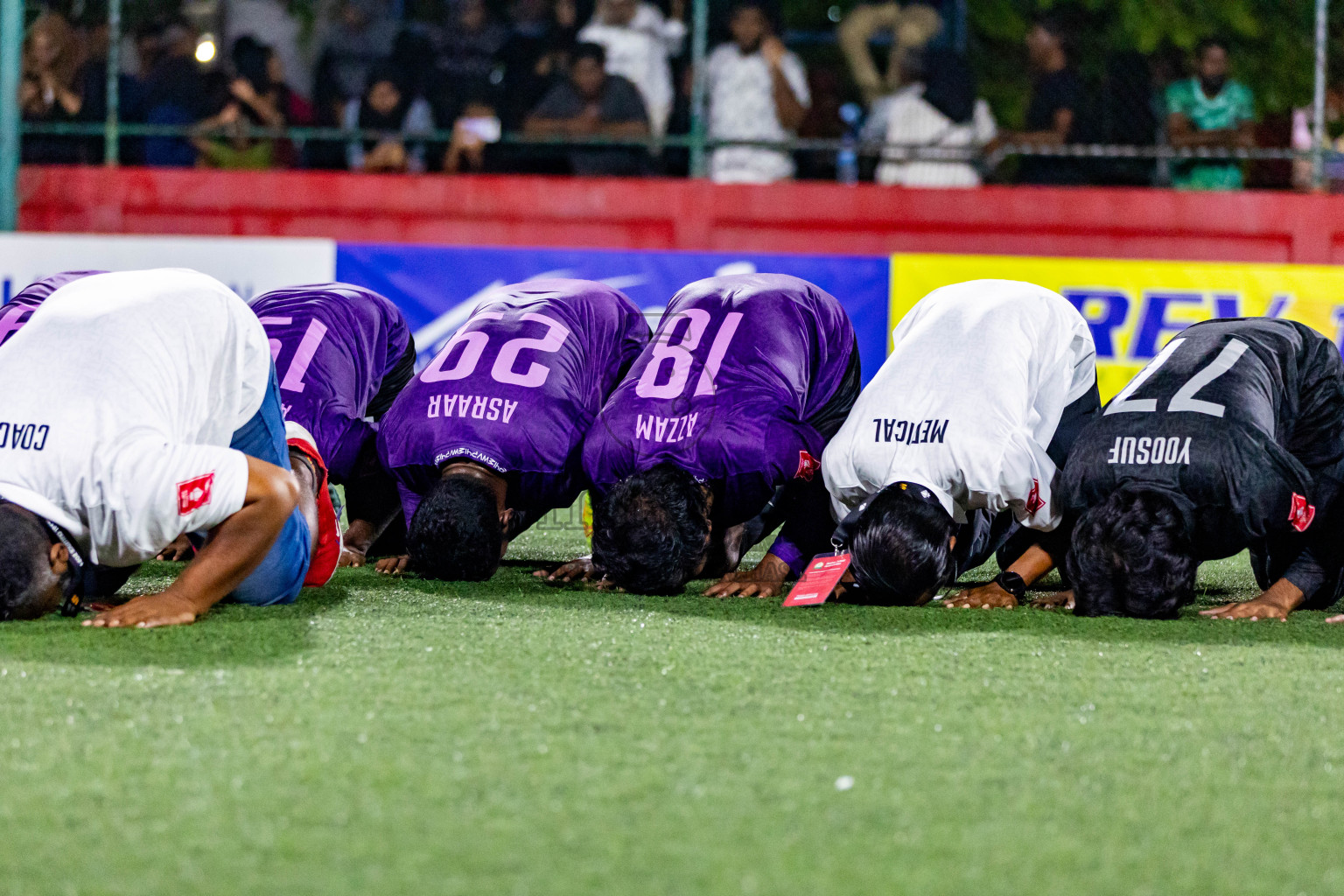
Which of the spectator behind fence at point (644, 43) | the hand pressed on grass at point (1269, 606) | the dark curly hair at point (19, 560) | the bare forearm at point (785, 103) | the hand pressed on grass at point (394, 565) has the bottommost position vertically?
the hand pressed on grass at point (394, 565)

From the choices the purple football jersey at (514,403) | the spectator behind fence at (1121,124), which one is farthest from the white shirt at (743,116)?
the purple football jersey at (514,403)

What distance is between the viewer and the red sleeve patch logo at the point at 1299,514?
4305mm

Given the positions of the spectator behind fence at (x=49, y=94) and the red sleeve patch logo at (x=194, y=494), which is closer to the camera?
the red sleeve patch logo at (x=194, y=494)

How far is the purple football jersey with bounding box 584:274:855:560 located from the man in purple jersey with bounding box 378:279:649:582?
0.54 feet

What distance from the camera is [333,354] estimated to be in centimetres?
559

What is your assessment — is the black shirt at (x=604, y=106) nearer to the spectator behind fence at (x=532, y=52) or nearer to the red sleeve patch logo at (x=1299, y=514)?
the spectator behind fence at (x=532, y=52)

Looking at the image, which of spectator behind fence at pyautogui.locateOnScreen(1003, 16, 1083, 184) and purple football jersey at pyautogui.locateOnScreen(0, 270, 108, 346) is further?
spectator behind fence at pyautogui.locateOnScreen(1003, 16, 1083, 184)

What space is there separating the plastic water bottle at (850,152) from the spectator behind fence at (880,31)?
0.35 feet

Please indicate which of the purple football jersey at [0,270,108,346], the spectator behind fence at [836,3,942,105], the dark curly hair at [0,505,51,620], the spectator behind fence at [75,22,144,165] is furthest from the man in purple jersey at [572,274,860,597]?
the spectator behind fence at [75,22,144,165]

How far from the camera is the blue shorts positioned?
4348 millimetres

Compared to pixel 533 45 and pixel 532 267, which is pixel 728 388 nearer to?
pixel 532 267

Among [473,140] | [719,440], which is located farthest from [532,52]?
[719,440]

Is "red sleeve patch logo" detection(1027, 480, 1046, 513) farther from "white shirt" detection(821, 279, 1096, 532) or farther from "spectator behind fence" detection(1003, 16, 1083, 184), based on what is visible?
"spectator behind fence" detection(1003, 16, 1083, 184)

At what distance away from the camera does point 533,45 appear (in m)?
9.52
